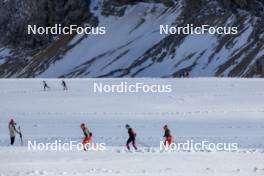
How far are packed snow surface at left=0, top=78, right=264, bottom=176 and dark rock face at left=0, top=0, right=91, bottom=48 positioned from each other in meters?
83.7

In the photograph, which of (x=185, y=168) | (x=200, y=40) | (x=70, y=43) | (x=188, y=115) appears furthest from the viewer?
(x=70, y=43)

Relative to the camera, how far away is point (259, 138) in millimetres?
32250

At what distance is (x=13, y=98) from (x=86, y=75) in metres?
69.0

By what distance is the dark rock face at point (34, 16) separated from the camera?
160 meters

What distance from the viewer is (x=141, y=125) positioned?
130ft

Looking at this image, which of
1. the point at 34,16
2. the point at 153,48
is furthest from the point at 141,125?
the point at 34,16

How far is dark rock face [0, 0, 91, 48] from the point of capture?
16025 centimetres

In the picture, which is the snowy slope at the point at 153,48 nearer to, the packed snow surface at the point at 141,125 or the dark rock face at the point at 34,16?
the dark rock face at the point at 34,16

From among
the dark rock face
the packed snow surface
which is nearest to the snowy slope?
the dark rock face

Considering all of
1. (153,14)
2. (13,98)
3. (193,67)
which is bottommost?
(13,98)

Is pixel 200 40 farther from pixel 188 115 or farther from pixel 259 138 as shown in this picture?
pixel 259 138

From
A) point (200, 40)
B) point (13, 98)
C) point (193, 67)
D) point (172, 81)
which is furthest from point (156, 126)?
point (200, 40)

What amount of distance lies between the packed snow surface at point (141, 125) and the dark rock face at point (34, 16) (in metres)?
83.7

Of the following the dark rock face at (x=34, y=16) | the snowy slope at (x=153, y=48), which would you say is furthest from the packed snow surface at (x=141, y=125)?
the dark rock face at (x=34, y=16)
